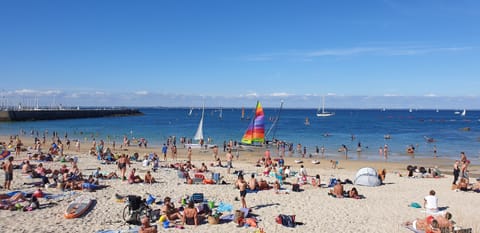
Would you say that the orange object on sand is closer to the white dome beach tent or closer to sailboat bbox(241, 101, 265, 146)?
the white dome beach tent

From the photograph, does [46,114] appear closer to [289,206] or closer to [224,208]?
[224,208]

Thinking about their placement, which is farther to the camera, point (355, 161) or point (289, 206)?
point (355, 161)

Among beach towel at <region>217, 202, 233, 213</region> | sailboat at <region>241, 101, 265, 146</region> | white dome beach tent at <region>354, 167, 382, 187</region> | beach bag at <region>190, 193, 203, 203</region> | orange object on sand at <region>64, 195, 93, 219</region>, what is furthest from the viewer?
sailboat at <region>241, 101, 265, 146</region>

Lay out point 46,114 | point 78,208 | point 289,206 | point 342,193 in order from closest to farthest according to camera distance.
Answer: point 78,208 < point 289,206 < point 342,193 < point 46,114

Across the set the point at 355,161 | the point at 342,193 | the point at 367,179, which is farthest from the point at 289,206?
the point at 355,161

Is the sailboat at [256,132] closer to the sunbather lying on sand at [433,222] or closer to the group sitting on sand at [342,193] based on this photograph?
the group sitting on sand at [342,193]

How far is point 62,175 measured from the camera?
1747 centimetres

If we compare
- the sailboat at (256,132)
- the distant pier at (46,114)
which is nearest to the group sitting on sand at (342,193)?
the sailboat at (256,132)

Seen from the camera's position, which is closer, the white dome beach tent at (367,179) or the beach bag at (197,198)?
the beach bag at (197,198)

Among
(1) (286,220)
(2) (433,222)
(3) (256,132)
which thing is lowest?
(1) (286,220)

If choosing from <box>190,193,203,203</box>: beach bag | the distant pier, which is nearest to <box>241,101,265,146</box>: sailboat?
<box>190,193,203,203</box>: beach bag

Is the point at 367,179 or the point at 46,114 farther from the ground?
the point at 46,114

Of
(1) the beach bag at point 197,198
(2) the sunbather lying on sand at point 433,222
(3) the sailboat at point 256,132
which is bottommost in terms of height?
(1) the beach bag at point 197,198

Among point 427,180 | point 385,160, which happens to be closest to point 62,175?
point 427,180
